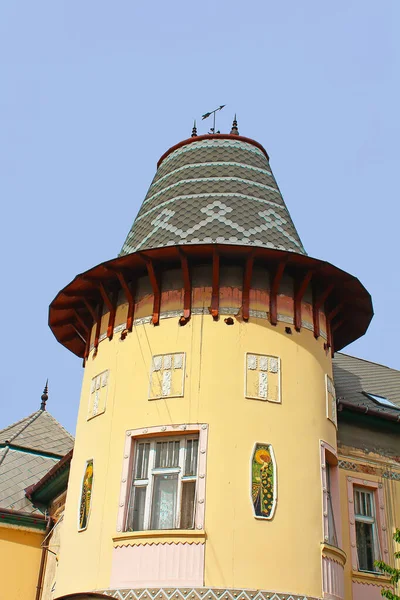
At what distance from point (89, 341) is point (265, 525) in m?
5.34

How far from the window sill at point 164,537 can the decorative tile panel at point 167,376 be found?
7.20 ft

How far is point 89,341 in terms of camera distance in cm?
1548

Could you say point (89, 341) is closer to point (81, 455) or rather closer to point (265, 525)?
point (81, 455)

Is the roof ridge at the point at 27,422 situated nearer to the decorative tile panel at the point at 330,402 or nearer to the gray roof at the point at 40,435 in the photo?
the gray roof at the point at 40,435

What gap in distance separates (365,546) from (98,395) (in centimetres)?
579

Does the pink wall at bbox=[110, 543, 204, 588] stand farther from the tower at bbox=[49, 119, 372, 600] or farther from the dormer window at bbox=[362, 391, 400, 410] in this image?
the dormer window at bbox=[362, 391, 400, 410]

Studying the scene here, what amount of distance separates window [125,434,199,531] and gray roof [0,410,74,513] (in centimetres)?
878

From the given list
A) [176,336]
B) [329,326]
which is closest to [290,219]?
[329,326]

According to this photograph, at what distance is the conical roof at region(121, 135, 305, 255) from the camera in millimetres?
14695

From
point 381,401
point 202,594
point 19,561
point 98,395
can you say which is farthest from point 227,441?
point 19,561

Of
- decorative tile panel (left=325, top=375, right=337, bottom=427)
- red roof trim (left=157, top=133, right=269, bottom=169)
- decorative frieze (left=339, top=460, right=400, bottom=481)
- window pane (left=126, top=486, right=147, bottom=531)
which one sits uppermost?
red roof trim (left=157, top=133, right=269, bottom=169)

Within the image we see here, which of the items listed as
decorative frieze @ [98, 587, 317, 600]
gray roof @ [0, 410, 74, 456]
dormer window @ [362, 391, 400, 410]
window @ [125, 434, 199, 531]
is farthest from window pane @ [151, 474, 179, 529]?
gray roof @ [0, 410, 74, 456]

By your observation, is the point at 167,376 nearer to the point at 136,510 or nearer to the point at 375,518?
the point at 136,510

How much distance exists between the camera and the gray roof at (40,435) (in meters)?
23.9
